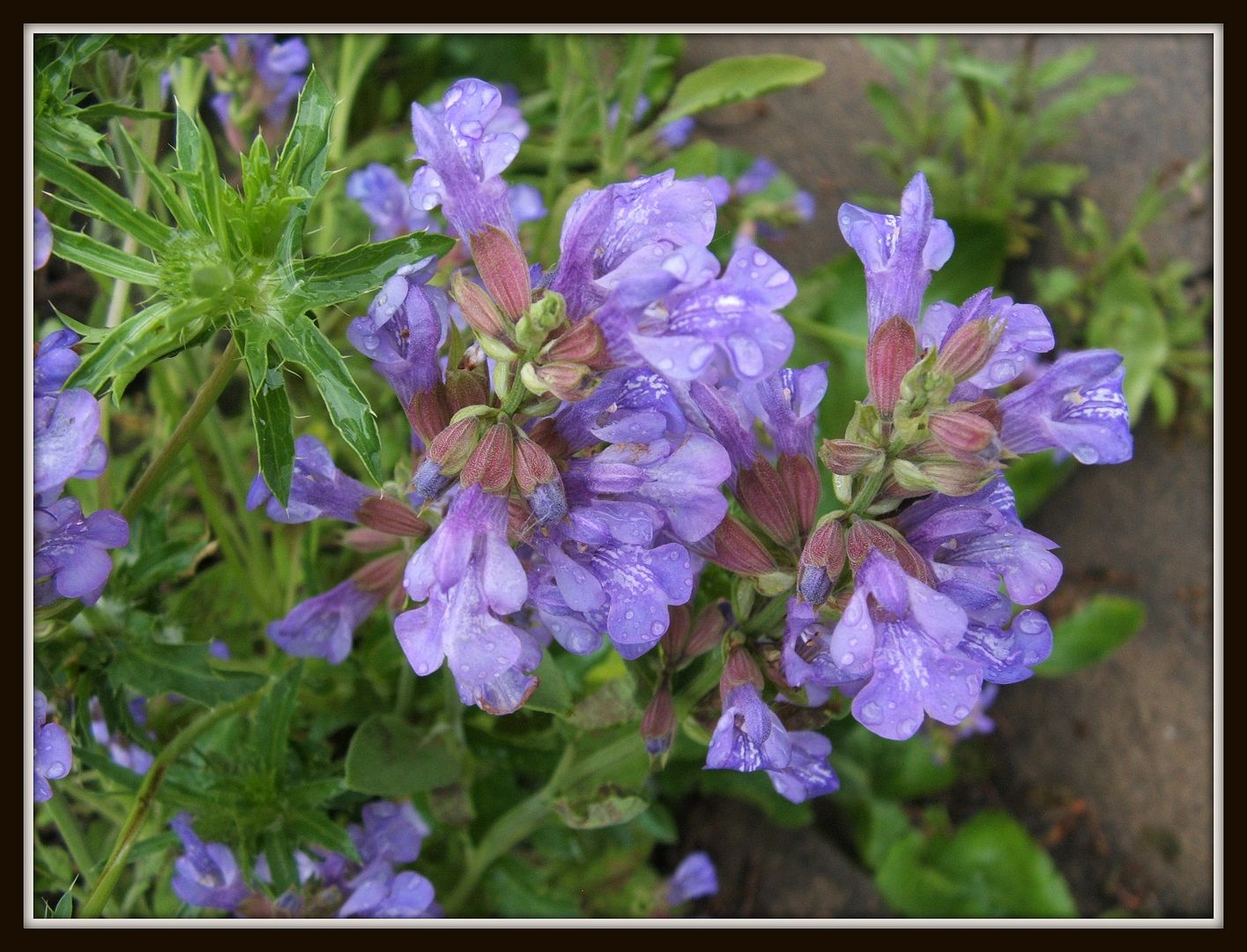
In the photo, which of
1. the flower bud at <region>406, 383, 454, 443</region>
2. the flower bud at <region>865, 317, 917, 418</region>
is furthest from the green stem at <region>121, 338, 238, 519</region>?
the flower bud at <region>865, 317, 917, 418</region>

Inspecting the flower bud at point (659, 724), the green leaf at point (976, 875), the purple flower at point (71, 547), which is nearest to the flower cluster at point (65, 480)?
the purple flower at point (71, 547)

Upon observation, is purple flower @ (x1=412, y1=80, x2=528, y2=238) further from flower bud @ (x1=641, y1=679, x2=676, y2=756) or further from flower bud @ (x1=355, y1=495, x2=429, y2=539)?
flower bud @ (x1=641, y1=679, x2=676, y2=756)

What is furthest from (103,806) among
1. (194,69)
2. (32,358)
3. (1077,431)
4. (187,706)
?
(1077,431)

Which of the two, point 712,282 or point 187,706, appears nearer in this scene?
point 712,282

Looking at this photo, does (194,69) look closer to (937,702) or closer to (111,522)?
(111,522)

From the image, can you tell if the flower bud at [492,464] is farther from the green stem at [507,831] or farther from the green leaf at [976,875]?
the green leaf at [976,875]

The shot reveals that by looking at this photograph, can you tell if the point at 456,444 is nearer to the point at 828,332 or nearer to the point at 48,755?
the point at 48,755
